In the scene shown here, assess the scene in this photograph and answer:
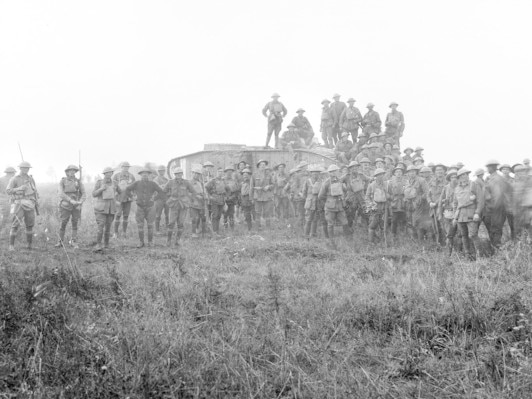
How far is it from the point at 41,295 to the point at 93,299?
637 millimetres

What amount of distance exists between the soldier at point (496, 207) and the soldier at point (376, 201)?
7.92 ft

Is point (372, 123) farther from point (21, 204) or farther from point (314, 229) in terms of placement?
point (21, 204)

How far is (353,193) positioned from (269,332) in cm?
779

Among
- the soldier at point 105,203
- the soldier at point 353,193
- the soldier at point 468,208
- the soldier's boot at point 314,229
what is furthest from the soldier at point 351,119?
the soldier at point 105,203

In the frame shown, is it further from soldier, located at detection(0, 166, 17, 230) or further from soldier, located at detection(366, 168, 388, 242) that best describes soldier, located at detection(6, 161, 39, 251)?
soldier, located at detection(366, 168, 388, 242)

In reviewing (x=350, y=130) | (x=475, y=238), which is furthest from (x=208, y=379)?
(x=350, y=130)

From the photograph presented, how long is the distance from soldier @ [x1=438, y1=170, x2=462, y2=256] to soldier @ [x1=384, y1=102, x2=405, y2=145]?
6.99 m

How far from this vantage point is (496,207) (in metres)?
9.45

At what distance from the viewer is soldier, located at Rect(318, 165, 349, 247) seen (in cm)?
1158

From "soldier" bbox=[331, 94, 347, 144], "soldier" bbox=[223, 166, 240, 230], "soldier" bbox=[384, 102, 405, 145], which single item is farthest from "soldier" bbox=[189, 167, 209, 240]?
"soldier" bbox=[384, 102, 405, 145]

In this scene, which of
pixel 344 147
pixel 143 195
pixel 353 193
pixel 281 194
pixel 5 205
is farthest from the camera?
pixel 344 147

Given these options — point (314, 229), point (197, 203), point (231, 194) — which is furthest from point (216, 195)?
point (314, 229)

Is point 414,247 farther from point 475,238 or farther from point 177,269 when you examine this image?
point 177,269

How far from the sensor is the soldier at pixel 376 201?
11.2 m
